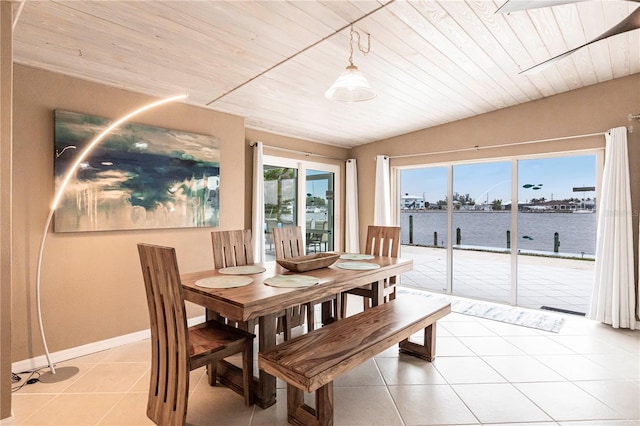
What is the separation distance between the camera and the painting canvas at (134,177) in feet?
8.83

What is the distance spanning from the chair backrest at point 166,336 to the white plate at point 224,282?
A: 13.1 inches

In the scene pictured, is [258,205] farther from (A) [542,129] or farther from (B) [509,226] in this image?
(A) [542,129]

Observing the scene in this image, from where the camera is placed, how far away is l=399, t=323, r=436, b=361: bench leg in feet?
8.98

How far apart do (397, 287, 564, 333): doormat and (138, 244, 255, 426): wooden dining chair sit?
3.07m

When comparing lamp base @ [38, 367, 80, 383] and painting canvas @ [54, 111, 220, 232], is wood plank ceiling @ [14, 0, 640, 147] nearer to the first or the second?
painting canvas @ [54, 111, 220, 232]

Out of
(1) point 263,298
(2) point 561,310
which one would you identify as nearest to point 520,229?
(2) point 561,310

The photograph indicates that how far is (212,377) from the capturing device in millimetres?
2383

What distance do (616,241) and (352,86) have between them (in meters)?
3.34

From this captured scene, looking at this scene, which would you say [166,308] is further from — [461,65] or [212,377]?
[461,65]

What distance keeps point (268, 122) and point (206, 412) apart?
3362 millimetres

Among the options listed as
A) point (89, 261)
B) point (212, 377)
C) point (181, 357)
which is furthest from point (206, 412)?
point (89, 261)

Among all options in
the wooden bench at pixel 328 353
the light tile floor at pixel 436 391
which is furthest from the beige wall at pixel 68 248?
the wooden bench at pixel 328 353

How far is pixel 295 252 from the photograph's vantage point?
3.47 m

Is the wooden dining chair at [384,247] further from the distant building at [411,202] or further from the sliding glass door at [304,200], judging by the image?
the distant building at [411,202]
